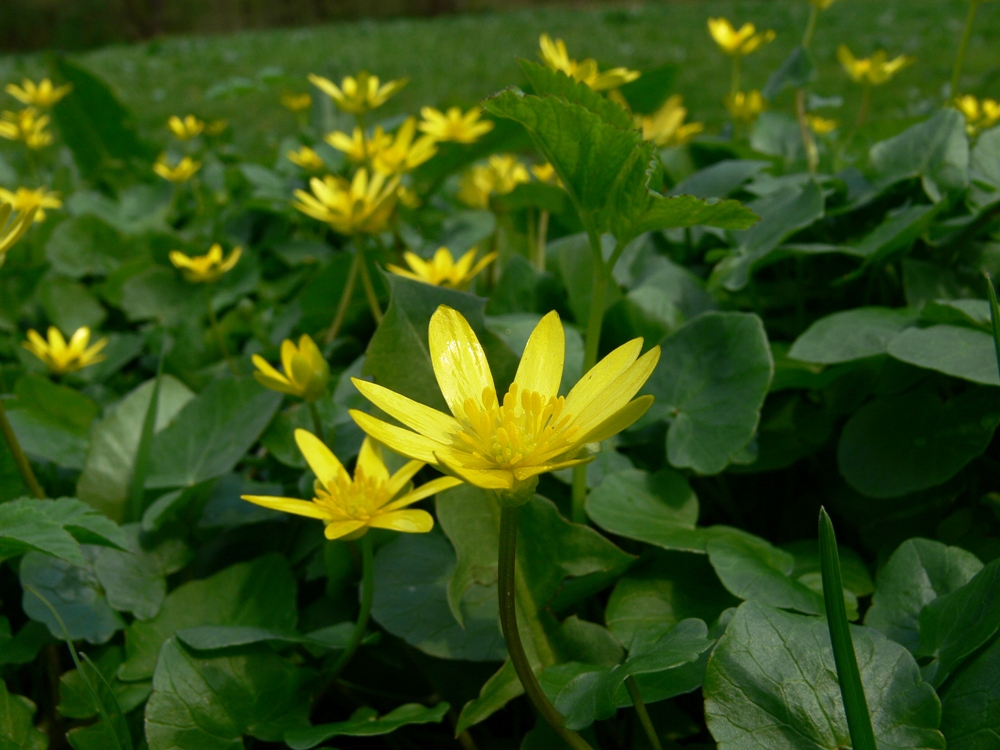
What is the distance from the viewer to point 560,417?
1.90 ft

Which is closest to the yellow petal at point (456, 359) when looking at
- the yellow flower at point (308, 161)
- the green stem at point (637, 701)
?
the green stem at point (637, 701)

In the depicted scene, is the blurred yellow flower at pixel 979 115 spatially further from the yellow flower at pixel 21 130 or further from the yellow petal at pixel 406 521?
the yellow flower at pixel 21 130

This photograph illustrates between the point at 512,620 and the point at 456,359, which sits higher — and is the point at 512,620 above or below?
below

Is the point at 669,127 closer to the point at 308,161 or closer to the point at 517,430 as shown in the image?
the point at 308,161

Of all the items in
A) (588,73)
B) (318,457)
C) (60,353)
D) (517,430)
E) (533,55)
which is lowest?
(533,55)

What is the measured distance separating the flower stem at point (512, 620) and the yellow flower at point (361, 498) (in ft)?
0.32

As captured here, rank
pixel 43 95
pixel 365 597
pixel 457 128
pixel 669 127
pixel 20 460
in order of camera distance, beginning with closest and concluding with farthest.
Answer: pixel 365 597, pixel 20 460, pixel 669 127, pixel 457 128, pixel 43 95

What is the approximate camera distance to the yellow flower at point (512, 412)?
0.50 meters

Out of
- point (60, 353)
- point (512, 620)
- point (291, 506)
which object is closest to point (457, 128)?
point (60, 353)

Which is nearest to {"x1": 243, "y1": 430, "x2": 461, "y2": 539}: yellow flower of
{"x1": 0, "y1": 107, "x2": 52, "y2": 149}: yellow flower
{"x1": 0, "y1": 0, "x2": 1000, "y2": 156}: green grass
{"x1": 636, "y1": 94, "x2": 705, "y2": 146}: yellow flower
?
{"x1": 636, "y1": 94, "x2": 705, "y2": 146}: yellow flower

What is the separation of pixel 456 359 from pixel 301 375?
10.7 inches

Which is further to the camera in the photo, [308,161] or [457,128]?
[308,161]

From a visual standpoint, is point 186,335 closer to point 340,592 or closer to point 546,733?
point 340,592

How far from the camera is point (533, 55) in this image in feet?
23.1
